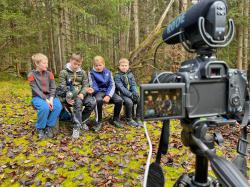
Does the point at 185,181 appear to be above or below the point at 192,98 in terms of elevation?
below

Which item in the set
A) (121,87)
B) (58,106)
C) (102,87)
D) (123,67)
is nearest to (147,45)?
(123,67)

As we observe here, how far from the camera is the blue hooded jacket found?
515 cm

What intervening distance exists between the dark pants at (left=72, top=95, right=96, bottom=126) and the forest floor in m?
0.31

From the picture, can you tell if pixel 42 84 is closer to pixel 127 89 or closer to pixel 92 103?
pixel 92 103

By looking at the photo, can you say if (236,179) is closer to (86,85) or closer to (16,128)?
(86,85)

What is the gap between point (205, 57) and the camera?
5.41 feet

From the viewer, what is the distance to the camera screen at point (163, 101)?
57.2 inches

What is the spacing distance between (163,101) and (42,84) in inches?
144

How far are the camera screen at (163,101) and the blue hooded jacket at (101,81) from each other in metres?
3.65

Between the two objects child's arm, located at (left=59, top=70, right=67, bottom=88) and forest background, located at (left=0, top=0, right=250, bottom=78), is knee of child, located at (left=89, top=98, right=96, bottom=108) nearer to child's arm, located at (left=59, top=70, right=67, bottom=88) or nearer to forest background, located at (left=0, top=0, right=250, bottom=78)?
child's arm, located at (left=59, top=70, right=67, bottom=88)

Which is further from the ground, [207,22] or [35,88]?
[207,22]

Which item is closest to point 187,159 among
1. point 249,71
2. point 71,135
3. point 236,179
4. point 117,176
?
point 117,176

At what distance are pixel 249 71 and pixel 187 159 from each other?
431 inches

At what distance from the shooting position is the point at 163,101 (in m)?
1.50
